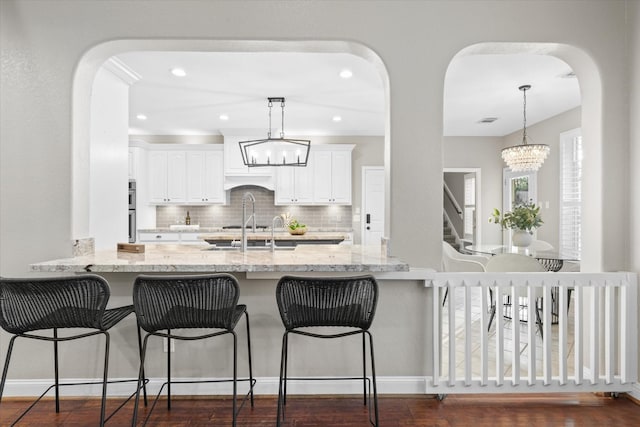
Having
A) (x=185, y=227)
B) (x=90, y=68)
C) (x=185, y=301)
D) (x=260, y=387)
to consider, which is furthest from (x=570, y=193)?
(x=185, y=227)

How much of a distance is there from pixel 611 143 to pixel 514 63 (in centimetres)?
165

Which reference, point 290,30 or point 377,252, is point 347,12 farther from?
point 377,252

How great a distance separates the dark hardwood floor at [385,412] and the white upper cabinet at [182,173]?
4688mm

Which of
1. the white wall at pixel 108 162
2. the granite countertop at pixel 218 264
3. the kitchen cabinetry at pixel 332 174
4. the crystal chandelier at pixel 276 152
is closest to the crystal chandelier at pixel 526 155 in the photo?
the crystal chandelier at pixel 276 152

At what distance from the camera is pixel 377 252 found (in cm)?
266

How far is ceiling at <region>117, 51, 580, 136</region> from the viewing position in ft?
11.9

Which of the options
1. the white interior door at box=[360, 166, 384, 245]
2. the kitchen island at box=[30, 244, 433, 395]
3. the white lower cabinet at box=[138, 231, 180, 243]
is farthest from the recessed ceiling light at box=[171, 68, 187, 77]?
the white interior door at box=[360, 166, 384, 245]

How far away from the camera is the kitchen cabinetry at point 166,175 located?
6707mm

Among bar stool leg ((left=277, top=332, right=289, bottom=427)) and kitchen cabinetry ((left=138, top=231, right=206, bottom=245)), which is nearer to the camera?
bar stool leg ((left=277, top=332, right=289, bottom=427))

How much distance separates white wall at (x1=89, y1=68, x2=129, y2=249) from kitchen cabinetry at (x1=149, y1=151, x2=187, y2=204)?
3.30m

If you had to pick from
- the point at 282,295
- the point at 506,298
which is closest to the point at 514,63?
the point at 506,298

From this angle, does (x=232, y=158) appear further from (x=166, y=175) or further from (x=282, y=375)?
(x=282, y=375)

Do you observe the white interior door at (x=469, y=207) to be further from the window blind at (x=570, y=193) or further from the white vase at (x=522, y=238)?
the white vase at (x=522, y=238)

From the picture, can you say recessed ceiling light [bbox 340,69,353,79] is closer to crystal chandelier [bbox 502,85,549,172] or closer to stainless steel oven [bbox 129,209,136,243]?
crystal chandelier [bbox 502,85,549,172]
